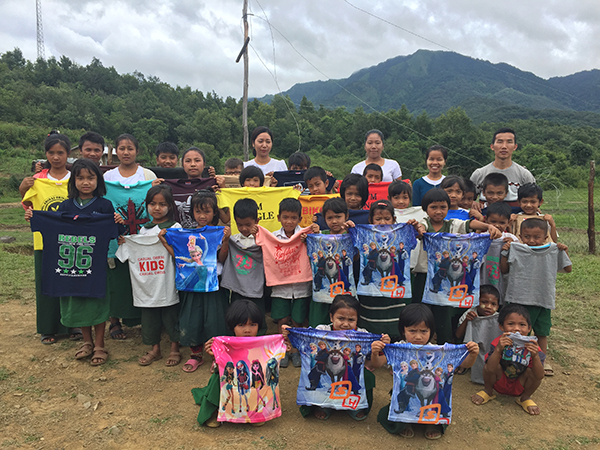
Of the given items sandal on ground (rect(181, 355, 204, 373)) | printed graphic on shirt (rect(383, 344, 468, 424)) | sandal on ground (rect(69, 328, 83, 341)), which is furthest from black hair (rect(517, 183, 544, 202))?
sandal on ground (rect(69, 328, 83, 341))

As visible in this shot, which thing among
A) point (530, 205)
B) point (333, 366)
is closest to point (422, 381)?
point (333, 366)

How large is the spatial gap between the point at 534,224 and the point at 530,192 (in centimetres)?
51

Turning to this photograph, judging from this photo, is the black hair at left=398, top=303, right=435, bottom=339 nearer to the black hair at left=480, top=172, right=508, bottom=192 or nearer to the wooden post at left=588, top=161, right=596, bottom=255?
the black hair at left=480, top=172, right=508, bottom=192

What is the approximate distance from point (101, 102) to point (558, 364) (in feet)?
192

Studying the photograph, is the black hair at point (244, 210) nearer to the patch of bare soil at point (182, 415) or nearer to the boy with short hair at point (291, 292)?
the boy with short hair at point (291, 292)

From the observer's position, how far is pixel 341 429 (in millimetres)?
3287

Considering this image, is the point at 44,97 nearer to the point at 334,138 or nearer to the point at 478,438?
the point at 334,138

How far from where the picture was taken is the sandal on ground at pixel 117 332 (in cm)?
515

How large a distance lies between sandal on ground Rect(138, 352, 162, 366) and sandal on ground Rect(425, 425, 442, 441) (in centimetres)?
295

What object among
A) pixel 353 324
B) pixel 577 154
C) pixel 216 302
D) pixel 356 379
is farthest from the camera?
pixel 577 154

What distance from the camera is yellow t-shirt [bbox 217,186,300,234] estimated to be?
4.89 metres

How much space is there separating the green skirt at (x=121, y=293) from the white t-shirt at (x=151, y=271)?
0.54 m

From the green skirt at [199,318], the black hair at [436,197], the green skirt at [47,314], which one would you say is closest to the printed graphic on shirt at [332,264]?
the black hair at [436,197]

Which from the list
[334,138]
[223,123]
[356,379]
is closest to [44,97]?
[223,123]
